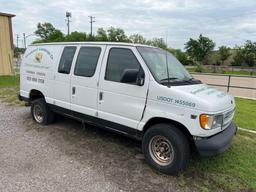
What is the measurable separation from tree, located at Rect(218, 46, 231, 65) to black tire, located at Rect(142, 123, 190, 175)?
187 feet

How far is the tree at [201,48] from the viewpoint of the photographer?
62.5 meters

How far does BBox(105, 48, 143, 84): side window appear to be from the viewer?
3.85 m

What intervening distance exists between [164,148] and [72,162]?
1596 millimetres

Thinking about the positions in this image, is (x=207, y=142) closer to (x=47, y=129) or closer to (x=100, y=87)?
(x=100, y=87)

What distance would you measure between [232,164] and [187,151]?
3.69ft

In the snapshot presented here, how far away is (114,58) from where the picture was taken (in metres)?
4.19

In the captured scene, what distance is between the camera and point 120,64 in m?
4.09

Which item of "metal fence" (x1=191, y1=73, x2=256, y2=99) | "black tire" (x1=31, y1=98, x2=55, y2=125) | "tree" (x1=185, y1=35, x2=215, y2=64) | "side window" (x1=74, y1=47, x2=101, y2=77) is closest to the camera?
"side window" (x1=74, y1=47, x2=101, y2=77)

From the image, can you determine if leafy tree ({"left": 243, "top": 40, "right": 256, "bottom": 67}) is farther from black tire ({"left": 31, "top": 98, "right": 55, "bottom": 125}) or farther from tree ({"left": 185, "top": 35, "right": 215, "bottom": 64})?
black tire ({"left": 31, "top": 98, "right": 55, "bottom": 125})

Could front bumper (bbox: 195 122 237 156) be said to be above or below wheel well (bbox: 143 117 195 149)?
below

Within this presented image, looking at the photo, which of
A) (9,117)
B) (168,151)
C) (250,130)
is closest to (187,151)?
(168,151)

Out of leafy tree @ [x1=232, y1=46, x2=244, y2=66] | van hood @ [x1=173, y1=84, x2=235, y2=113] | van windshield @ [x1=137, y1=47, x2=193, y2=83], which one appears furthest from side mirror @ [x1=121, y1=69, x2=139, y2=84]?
leafy tree @ [x1=232, y1=46, x2=244, y2=66]

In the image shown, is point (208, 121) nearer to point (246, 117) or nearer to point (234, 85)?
point (246, 117)

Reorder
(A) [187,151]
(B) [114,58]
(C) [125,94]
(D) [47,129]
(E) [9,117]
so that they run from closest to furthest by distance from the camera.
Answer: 1. (A) [187,151]
2. (C) [125,94]
3. (B) [114,58]
4. (D) [47,129]
5. (E) [9,117]
